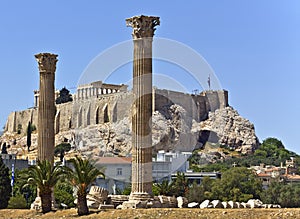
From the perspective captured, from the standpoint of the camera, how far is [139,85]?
2692 centimetres

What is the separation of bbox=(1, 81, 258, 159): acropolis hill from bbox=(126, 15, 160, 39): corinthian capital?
2743 inches

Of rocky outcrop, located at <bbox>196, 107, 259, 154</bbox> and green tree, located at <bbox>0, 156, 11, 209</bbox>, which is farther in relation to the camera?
rocky outcrop, located at <bbox>196, 107, 259, 154</bbox>

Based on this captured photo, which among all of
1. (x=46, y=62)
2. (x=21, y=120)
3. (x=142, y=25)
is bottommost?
(x=46, y=62)

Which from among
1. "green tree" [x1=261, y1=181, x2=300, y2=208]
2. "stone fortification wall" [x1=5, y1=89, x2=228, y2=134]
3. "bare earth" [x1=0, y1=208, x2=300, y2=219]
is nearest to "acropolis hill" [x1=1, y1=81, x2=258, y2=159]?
"stone fortification wall" [x1=5, y1=89, x2=228, y2=134]

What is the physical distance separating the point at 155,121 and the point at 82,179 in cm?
7554

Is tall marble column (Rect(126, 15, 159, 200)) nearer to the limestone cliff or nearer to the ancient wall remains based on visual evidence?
the limestone cliff

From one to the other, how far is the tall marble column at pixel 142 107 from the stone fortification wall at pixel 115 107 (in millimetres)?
71885

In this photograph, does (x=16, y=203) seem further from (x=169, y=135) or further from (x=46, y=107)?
(x=169, y=135)

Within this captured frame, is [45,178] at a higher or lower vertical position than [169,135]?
lower

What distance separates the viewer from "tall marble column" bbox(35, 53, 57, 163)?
3256 cm

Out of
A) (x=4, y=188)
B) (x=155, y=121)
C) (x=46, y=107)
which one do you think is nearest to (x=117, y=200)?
(x=46, y=107)

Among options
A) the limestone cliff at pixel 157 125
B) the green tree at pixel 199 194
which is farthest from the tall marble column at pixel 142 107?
the limestone cliff at pixel 157 125

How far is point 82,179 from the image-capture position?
27.1 meters

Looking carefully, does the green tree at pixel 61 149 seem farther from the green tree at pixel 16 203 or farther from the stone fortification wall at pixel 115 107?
the green tree at pixel 16 203
